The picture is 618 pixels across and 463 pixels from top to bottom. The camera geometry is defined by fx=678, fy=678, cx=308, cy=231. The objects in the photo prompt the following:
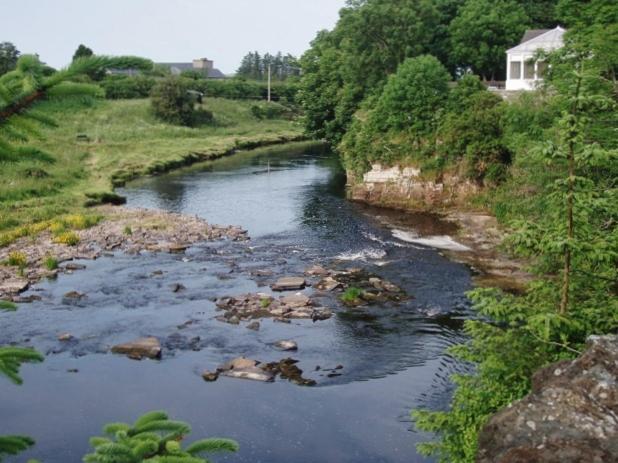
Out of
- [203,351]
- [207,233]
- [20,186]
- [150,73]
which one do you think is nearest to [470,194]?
[207,233]

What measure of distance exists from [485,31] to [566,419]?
61994 millimetres

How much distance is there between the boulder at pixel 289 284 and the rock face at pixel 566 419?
2103cm

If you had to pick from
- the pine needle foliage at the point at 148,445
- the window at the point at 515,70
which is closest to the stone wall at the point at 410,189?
the window at the point at 515,70

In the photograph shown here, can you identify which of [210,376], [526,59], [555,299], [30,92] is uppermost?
[526,59]

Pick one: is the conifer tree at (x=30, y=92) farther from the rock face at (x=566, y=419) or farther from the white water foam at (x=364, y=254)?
the white water foam at (x=364, y=254)

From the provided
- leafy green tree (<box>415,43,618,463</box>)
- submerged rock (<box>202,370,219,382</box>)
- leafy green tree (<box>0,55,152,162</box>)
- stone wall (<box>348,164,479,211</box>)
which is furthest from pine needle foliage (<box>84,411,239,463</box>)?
stone wall (<box>348,164,479,211</box>)

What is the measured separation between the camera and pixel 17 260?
35.6 meters

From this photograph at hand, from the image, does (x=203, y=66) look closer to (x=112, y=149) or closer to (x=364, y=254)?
(x=112, y=149)

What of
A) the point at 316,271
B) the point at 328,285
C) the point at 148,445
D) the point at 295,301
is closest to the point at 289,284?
the point at 328,285

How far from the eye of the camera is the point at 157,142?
85.6 meters

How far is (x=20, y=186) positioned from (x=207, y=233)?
59.9ft

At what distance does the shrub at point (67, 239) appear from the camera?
3981cm

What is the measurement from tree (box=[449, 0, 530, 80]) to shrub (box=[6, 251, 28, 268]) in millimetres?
48065

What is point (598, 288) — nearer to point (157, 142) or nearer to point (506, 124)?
point (506, 124)
